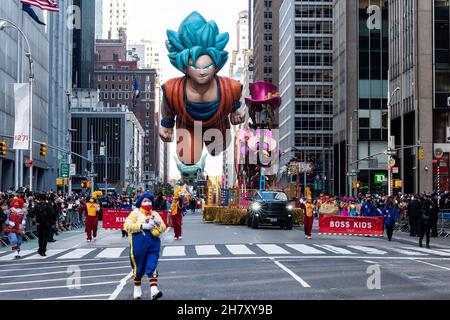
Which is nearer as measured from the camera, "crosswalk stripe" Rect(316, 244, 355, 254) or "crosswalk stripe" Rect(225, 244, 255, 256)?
"crosswalk stripe" Rect(225, 244, 255, 256)

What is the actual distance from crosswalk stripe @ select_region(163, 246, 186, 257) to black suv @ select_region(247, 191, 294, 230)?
12548 millimetres

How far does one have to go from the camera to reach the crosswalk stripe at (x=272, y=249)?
899 inches

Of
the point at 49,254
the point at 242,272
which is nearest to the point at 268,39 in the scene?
the point at 49,254

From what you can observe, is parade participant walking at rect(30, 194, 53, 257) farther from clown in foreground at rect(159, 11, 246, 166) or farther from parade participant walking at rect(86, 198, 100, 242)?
clown in foreground at rect(159, 11, 246, 166)

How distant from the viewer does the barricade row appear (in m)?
28.4

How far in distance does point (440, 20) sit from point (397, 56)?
7841mm

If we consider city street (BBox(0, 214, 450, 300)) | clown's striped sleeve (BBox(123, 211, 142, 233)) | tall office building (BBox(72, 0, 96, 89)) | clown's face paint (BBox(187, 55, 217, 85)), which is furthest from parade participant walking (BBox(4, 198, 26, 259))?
tall office building (BBox(72, 0, 96, 89))

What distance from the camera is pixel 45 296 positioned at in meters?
13.1

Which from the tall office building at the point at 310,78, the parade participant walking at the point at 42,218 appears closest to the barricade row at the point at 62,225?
the parade participant walking at the point at 42,218

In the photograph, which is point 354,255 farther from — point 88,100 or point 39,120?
point 88,100

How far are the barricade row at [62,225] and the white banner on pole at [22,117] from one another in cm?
421

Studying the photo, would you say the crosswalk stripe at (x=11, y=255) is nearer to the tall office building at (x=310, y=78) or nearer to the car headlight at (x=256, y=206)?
the car headlight at (x=256, y=206)
